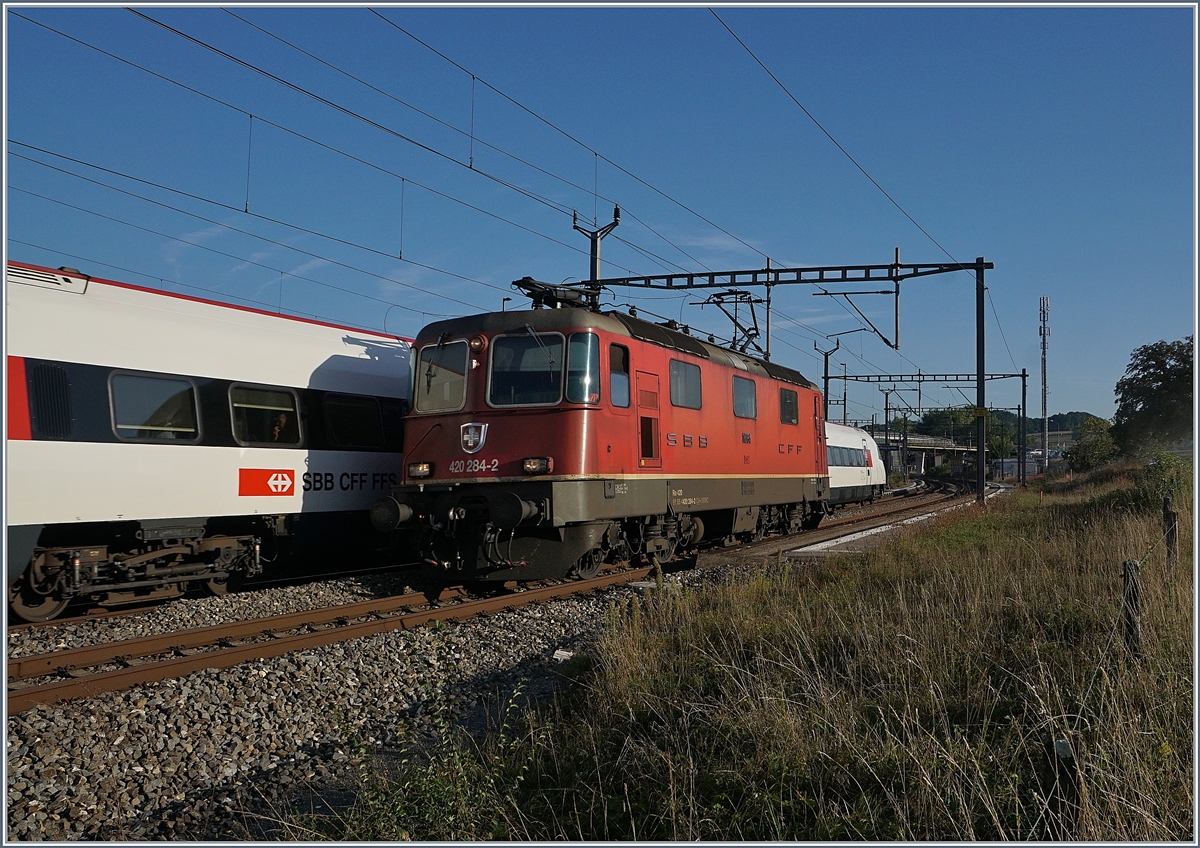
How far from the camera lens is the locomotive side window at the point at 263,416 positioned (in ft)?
36.7

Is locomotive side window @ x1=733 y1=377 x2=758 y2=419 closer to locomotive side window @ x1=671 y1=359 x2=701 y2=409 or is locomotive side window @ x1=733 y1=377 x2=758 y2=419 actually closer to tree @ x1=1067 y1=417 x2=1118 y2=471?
locomotive side window @ x1=671 y1=359 x2=701 y2=409

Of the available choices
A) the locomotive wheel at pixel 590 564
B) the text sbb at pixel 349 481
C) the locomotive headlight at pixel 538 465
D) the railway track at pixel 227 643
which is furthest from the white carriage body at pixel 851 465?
the railway track at pixel 227 643

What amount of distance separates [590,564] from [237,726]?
6210 millimetres

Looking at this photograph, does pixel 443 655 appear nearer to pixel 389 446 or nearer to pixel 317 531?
pixel 317 531

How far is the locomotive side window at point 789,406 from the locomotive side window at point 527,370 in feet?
24.6

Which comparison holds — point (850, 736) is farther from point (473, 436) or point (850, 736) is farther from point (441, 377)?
point (441, 377)

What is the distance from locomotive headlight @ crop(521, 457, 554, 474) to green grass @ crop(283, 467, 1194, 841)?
2.94m

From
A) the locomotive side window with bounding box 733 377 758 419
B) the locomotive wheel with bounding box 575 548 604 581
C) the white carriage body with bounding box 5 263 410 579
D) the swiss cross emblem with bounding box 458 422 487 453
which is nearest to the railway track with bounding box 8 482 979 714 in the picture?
the locomotive wheel with bounding box 575 548 604 581

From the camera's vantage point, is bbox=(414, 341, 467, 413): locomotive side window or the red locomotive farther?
bbox=(414, 341, 467, 413): locomotive side window

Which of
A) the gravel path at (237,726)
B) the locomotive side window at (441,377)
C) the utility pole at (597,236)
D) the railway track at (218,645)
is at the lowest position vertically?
the gravel path at (237,726)

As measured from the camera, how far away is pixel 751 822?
4.05m

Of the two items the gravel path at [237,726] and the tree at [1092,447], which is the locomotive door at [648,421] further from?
the tree at [1092,447]

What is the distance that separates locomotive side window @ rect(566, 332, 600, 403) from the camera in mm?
10367

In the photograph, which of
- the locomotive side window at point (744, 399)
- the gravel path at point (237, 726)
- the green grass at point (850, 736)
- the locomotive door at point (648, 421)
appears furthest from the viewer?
the locomotive side window at point (744, 399)
